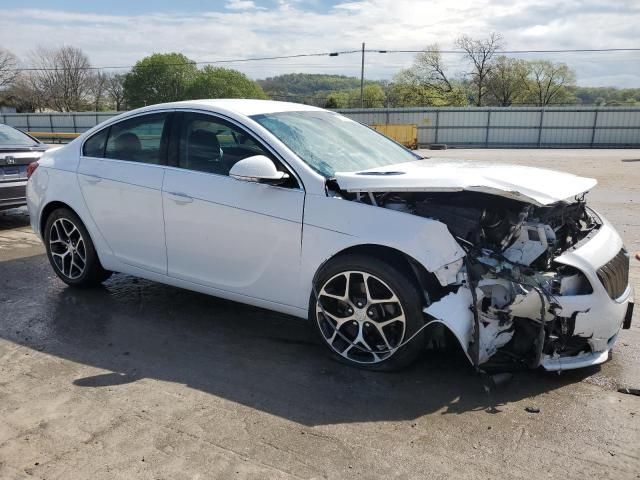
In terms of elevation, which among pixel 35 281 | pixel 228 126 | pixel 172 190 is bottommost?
pixel 35 281

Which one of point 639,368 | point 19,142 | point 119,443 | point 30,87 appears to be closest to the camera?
point 119,443

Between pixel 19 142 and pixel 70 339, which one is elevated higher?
pixel 19 142

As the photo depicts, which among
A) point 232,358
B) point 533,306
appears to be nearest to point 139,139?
point 232,358

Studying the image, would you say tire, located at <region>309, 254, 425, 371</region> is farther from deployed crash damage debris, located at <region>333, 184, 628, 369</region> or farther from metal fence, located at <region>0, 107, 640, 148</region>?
metal fence, located at <region>0, 107, 640, 148</region>

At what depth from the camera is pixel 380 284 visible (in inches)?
135

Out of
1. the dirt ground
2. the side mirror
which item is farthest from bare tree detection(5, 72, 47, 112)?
the side mirror

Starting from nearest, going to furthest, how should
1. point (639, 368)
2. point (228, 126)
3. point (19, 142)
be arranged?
point (639, 368) < point (228, 126) < point (19, 142)

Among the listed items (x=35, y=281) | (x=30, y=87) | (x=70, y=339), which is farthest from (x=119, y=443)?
(x=30, y=87)

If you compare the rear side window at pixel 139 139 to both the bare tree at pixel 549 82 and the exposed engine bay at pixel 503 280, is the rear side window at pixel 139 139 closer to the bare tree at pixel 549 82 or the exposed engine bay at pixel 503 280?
the exposed engine bay at pixel 503 280

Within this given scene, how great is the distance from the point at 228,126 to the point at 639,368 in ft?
10.8

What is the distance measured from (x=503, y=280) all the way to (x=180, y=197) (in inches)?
93.6

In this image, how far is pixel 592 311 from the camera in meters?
3.23

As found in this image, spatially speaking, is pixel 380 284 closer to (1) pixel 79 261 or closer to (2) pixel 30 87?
(1) pixel 79 261

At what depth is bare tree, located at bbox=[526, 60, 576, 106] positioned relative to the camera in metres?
67.2
